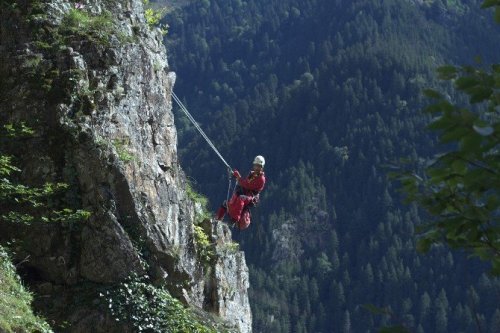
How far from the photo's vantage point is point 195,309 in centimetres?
1582

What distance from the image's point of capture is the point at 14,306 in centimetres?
1373

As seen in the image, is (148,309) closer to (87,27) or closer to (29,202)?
(29,202)

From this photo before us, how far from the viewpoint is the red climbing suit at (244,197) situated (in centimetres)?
2086

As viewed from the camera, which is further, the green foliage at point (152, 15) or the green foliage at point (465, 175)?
the green foliage at point (152, 15)

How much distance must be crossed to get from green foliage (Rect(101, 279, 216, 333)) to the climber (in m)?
5.71

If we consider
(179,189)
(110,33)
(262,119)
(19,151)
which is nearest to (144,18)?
(110,33)

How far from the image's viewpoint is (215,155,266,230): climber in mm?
20844

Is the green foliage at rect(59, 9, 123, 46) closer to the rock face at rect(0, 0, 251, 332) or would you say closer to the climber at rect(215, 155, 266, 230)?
the rock face at rect(0, 0, 251, 332)

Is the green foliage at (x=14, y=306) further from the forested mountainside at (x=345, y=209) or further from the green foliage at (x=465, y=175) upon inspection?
the forested mountainside at (x=345, y=209)

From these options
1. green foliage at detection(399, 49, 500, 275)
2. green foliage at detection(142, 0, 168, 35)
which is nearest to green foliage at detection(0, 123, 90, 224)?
green foliage at detection(142, 0, 168, 35)

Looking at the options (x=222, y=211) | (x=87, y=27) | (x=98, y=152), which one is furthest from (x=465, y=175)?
(x=222, y=211)

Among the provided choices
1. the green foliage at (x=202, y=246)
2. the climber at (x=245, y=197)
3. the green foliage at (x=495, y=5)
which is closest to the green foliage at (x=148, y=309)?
the green foliage at (x=202, y=246)

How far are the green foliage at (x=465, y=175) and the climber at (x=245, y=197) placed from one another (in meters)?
14.8

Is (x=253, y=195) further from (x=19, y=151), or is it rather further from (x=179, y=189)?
(x=19, y=151)
